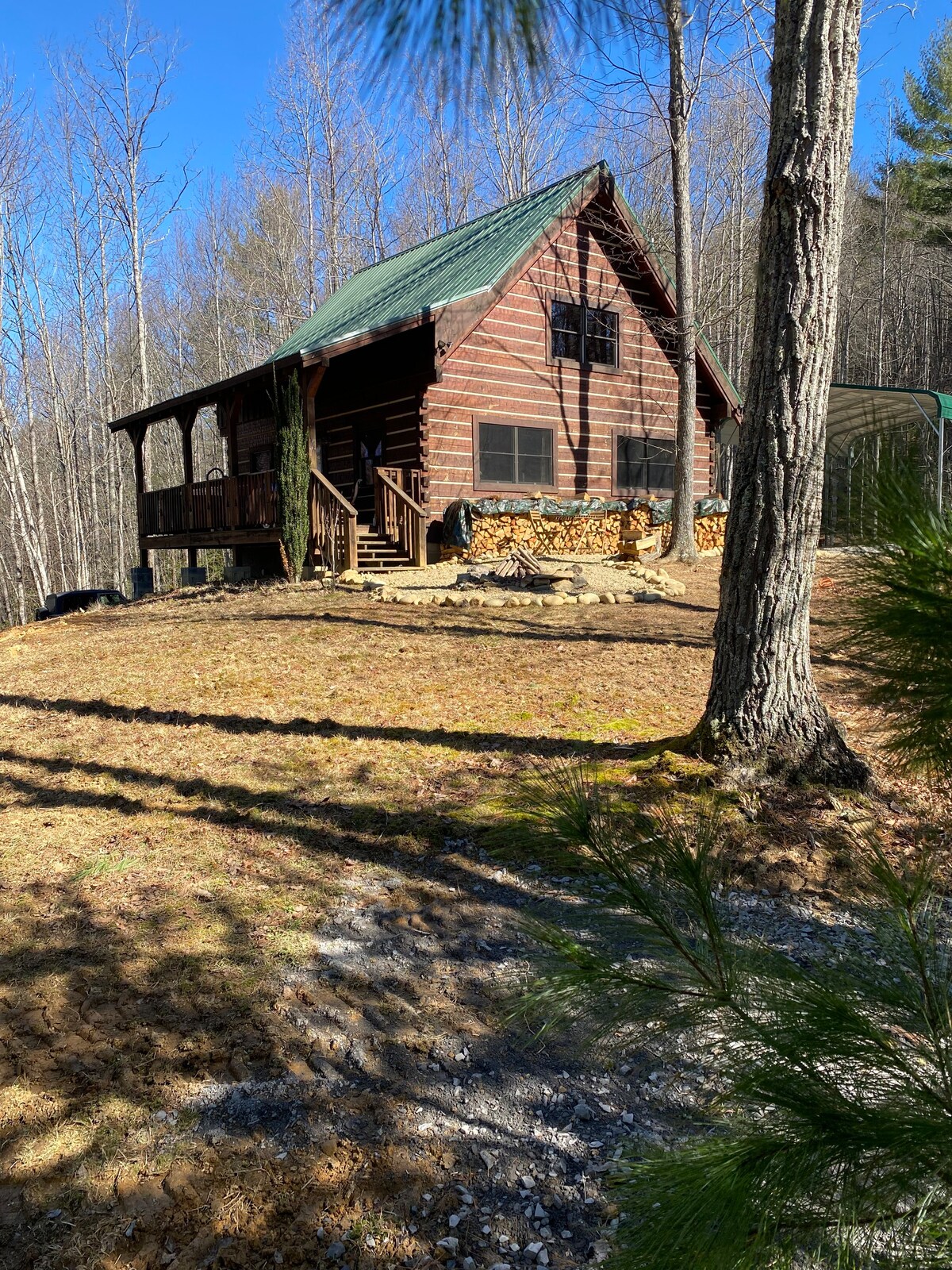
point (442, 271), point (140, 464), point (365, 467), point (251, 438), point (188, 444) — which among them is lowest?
point (365, 467)

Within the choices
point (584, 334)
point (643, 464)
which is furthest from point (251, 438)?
point (643, 464)

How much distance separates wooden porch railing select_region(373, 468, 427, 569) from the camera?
552 inches

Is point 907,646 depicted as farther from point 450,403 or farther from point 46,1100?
point 450,403

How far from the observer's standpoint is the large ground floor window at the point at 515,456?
15664 millimetres

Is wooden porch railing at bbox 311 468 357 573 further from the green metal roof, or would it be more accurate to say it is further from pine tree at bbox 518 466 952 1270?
pine tree at bbox 518 466 952 1270

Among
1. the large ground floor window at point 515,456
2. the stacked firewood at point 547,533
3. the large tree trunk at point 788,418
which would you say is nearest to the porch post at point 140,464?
the large ground floor window at point 515,456

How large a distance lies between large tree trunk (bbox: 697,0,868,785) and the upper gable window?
13.0m

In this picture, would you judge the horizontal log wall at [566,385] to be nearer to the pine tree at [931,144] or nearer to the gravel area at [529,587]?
the gravel area at [529,587]

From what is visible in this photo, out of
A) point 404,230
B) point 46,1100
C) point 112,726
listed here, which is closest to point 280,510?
point 112,726

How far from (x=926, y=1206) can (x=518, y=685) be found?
19.4 feet

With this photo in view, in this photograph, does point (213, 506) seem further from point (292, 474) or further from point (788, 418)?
point (788, 418)

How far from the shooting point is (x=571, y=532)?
619 inches

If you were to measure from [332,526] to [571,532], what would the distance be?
15.8ft

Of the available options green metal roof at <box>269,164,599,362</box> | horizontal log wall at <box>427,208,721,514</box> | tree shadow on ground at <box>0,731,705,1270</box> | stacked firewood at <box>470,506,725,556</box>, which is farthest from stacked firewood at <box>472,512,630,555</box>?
tree shadow on ground at <box>0,731,705,1270</box>
